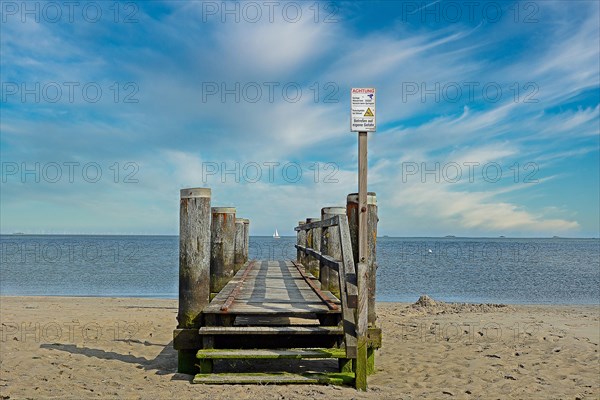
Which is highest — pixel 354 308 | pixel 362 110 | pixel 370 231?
pixel 362 110

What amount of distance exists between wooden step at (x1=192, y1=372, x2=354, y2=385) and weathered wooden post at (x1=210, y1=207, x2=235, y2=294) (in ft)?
13.7

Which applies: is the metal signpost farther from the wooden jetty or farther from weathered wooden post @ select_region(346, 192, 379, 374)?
weathered wooden post @ select_region(346, 192, 379, 374)

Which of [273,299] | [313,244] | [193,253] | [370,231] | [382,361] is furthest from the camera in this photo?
[313,244]

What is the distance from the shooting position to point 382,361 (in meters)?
8.35

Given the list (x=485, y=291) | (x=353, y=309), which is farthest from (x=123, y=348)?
(x=485, y=291)

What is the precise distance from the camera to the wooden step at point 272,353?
5777 mm

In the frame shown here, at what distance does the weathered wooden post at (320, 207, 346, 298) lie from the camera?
25.5ft

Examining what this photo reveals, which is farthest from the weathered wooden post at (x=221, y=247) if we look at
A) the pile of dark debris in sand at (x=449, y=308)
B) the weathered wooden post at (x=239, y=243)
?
the pile of dark debris in sand at (x=449, y=308)

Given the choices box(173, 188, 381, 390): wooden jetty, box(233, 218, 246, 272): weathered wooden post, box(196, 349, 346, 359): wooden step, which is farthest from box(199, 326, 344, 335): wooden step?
box(233, 218, 246, 272): weathered wooden post

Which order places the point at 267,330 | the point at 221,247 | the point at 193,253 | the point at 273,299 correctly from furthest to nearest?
the point at 221,247
the point at 273,299
the point at 193,253
the point at 267,330

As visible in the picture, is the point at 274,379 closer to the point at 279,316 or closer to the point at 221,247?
the point at 279,316

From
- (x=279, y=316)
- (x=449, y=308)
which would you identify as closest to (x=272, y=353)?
(x=279, y=316)

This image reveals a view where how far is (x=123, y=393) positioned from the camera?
19.4ft

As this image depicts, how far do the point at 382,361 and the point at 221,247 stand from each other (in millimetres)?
3802
